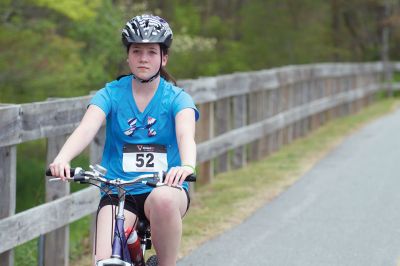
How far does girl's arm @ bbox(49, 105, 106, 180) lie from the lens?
4250 millimetres

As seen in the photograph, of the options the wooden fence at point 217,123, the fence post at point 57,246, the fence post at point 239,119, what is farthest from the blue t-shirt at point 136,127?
the fence post at point 239,119

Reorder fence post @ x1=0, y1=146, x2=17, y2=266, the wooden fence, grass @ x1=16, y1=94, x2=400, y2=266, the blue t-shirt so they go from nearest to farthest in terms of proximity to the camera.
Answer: the blue t-shirt < fence post @ x1=0, y1=146, x2=17, y2=266 < the wooden fence < grass @ x1=16, y1=94, x2=400, y2=266

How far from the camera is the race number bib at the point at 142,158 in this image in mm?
4703

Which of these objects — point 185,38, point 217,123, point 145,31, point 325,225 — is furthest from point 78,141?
point 185,38

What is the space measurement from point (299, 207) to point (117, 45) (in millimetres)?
12322

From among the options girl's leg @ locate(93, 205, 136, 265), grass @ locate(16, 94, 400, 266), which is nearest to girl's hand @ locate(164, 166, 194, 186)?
girl's leg @ locate(93, 205, 136, 265)

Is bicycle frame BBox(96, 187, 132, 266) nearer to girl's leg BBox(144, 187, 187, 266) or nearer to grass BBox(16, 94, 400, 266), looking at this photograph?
girl's leg BBox(144, 187, 187, 266)

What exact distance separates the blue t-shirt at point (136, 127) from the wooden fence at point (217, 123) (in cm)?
143

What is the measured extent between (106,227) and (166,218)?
30 centimetres

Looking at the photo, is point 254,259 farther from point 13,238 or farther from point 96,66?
point 96,66

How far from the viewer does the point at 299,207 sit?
9695 millimetres

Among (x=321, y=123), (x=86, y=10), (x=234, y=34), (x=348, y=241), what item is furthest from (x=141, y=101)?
(x=234, y=34)

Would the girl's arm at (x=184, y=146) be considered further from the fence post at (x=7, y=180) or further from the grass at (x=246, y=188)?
the grass at (x=246, y=188)

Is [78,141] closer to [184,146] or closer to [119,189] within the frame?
[119,189]
